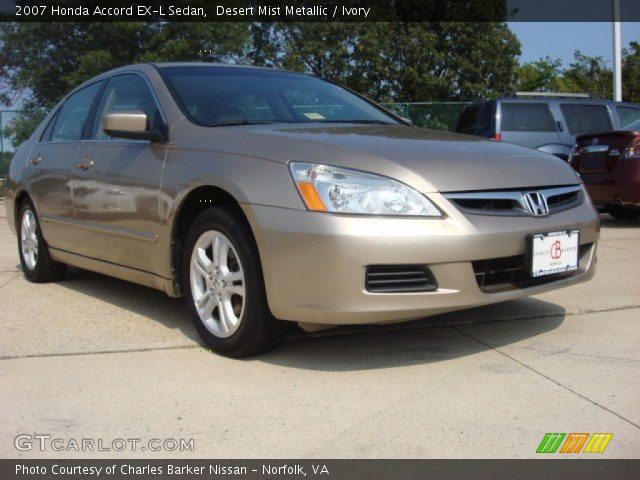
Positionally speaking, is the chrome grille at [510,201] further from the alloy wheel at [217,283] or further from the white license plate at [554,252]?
the alloy wheel at [217,283]

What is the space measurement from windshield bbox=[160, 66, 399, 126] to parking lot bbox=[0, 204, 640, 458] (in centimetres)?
120

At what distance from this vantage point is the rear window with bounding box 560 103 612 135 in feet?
37.7

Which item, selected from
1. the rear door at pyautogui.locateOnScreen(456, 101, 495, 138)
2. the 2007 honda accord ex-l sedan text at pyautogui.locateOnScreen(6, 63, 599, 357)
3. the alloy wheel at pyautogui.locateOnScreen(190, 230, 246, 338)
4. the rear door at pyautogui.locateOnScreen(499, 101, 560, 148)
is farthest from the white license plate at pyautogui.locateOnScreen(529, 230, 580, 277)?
the rear door at pyautogui.locateOnScreen(499, 101, 560, 148)

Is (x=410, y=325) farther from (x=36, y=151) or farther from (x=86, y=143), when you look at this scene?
(x=36, y=151)

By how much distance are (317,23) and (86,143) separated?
28490mm

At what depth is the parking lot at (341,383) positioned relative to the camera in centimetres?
257

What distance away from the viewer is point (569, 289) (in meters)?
4.94

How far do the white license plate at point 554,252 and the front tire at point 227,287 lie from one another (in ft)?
3.92

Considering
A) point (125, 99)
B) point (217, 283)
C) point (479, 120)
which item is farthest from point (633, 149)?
point (217, 283)

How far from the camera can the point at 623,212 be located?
368 inches

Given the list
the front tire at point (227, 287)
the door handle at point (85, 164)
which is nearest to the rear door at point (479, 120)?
the door handle at point (85, 164)
